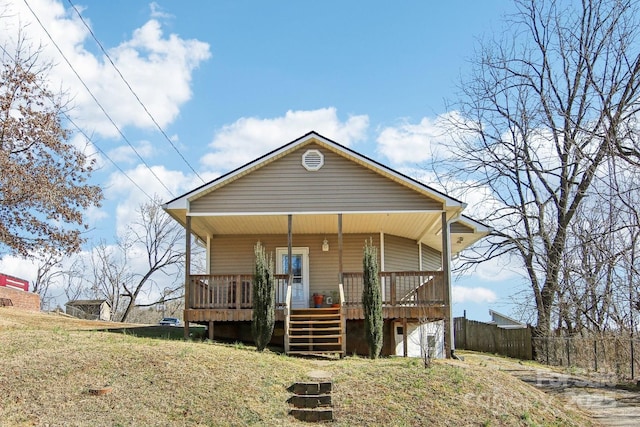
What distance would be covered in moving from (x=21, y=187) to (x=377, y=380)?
13.5m

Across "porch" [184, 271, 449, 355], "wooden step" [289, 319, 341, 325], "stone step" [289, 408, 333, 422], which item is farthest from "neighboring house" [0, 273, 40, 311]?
"stone step" [289, 408, 333, 422]

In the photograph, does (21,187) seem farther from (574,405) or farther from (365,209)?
(574,405)

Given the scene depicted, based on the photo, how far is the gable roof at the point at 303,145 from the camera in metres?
18.5

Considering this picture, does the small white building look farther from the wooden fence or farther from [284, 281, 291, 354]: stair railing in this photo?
the wooden fence

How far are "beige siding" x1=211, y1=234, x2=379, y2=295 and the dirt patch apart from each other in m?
5.52

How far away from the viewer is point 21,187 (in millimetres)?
21328

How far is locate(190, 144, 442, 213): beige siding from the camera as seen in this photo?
61.5 feet

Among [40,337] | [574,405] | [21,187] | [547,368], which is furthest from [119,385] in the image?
[547,368]

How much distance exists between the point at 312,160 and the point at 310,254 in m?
4.21

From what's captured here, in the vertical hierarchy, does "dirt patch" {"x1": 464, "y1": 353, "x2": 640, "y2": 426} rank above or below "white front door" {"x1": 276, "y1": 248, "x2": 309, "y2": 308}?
below

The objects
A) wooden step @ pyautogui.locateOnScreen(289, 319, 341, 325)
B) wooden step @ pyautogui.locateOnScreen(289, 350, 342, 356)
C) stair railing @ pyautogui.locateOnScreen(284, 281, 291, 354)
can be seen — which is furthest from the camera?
wooden step @ pyautogui.locateOnScreen(289, 319, 341, 325)

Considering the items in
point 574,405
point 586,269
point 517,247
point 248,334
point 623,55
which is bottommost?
point 574,405

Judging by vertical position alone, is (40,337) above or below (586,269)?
below

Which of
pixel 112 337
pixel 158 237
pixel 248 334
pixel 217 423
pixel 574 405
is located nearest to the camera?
pixel 217 423
